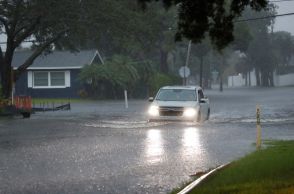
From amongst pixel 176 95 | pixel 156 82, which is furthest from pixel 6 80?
pixel 156 82

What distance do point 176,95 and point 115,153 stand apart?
39.1 ft

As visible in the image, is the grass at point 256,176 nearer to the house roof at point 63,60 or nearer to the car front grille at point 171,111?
the car front grille at point 171,111

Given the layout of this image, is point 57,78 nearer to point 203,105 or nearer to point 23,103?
point 23,103

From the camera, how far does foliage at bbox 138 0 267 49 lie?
10.6 metres

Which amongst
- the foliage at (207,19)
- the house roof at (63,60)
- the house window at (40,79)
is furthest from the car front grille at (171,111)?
the house window at (40,79)

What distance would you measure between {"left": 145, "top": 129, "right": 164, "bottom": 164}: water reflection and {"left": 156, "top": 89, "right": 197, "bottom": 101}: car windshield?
4693 millimetres

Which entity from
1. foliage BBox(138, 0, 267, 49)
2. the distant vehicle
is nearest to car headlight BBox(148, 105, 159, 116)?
the distant vehicle

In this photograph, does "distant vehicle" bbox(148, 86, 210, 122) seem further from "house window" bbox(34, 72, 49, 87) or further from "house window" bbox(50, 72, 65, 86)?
"house window" bbox(34, 72, 49, 87)

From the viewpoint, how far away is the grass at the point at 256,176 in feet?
32.2

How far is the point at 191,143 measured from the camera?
18281 millimetres

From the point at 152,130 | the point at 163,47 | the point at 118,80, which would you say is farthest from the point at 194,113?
the point at 163,47

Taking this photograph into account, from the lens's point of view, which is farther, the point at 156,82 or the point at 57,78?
the point at 156,82

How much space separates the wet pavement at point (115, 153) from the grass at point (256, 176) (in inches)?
27.7

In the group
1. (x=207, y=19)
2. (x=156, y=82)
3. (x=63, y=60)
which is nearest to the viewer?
(x=207, y=19)
